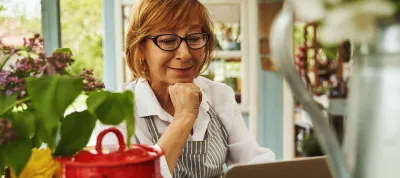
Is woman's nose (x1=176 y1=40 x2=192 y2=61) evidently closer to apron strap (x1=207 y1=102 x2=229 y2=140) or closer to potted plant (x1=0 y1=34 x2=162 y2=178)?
apron strap (x1=207 y1=102 x2=229 y2=140)

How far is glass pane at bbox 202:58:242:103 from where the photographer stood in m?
3.68

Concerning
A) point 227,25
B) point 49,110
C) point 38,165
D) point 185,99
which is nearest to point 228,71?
point 227,25

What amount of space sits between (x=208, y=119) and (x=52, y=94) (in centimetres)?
93

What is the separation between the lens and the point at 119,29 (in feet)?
11.4

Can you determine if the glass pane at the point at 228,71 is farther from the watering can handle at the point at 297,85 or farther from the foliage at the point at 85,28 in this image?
the watering can handle at the point at 297,85

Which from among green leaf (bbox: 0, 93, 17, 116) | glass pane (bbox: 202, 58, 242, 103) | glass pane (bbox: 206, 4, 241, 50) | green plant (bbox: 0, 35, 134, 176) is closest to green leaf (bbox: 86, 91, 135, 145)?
green plant (bbox: 0, 35, 134, 176)

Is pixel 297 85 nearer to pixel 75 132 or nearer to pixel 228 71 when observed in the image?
pixel 75 132

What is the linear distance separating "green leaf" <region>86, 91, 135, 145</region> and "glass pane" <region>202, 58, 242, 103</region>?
2999mm

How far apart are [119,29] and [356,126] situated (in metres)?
3.11

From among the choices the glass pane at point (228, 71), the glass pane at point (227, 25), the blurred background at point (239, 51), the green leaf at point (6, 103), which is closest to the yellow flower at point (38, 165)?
the green leaf at point (6, 103)

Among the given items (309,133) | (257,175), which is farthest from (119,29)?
(257,175)

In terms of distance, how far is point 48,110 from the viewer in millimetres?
654

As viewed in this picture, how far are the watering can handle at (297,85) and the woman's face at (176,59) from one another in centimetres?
91

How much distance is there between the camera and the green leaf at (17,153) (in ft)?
2.25
